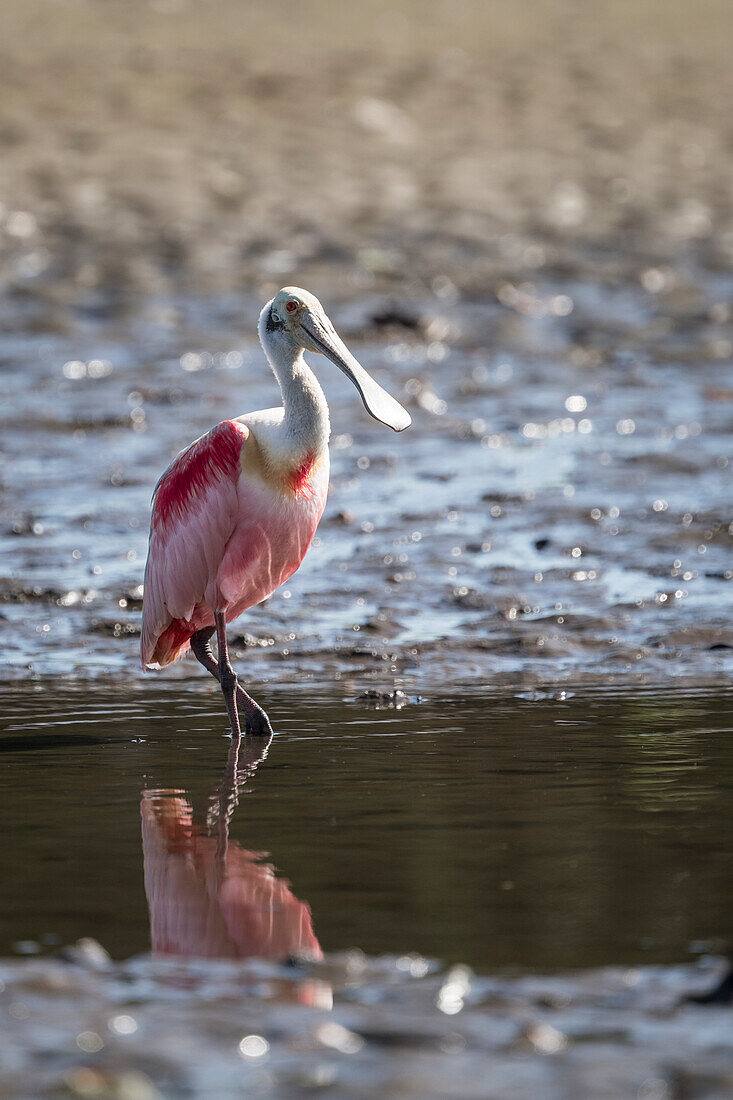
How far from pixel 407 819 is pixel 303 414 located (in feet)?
7.72

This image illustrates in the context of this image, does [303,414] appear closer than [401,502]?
Yes

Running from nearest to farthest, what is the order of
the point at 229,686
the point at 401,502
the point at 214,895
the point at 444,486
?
the point at 214,895 < the point at 229,686 < the point at 401,502 < the point at 444,486

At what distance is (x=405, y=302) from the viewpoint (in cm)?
1619

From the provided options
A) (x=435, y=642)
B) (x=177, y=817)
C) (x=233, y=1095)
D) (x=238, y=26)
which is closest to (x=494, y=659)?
(x=435, y=642)

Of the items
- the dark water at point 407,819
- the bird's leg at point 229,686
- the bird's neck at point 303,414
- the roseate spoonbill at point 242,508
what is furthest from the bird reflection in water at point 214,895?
the bird's neck at point 303,414

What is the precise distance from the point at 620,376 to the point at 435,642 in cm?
652

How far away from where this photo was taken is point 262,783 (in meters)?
6.04

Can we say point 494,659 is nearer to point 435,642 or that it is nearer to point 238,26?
point 435,642

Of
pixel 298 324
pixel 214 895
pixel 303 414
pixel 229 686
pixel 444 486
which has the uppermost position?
pixel 298 324

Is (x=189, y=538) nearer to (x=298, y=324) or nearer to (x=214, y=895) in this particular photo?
(x=298, y=324)

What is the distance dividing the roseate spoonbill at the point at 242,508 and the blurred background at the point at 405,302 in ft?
1.79

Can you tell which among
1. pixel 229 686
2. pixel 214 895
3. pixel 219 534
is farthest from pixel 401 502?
pixel 214 895

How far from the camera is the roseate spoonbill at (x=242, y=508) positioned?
24.1ft

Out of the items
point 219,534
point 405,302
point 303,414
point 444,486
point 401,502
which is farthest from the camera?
point 405,302
